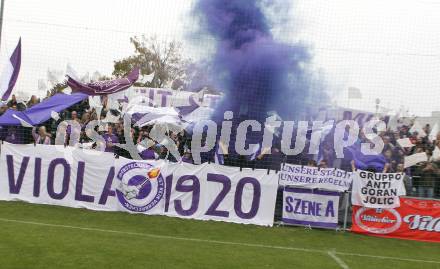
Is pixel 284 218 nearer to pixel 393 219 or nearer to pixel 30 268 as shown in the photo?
pixel 393 219

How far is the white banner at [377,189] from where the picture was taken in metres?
11.2

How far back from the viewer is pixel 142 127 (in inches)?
557

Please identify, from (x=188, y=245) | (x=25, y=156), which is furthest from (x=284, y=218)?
(x=25, y=156)

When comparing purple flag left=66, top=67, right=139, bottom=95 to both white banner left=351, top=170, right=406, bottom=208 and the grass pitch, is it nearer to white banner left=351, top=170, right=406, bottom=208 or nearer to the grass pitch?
the grass pitch

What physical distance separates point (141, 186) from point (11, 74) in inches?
214

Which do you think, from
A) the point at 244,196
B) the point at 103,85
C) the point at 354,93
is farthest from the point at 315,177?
the point at 103,85

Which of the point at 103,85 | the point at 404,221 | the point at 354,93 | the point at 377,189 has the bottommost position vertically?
the point at 404,221

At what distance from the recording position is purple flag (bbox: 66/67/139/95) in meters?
14.1

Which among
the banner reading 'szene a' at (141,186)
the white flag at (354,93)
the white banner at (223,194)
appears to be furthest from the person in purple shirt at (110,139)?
the white flag at (354,93)

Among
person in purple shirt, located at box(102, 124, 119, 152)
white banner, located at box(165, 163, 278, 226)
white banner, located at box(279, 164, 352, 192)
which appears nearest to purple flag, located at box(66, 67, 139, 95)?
person in purple shirt, located at box(102, 124, 119, 152)

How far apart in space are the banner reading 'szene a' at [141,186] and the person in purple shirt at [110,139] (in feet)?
3.61

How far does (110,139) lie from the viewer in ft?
A: 42.7

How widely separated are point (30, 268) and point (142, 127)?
7.96m

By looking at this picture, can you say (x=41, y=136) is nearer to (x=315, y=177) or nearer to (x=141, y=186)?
(x=141, y=186)
